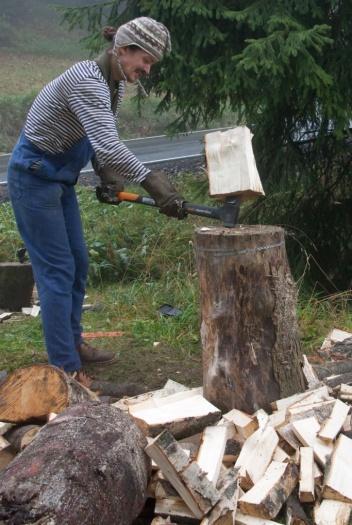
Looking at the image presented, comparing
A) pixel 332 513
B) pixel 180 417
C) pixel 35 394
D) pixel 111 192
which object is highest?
pixel 111 192

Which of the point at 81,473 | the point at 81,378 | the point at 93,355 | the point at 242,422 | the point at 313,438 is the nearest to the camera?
the point at 81,473

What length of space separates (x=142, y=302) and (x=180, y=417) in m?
2.96

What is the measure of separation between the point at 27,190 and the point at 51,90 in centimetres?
57

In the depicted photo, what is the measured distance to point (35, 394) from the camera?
12.1ft

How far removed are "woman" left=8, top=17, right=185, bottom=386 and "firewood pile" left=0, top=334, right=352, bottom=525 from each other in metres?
0.69

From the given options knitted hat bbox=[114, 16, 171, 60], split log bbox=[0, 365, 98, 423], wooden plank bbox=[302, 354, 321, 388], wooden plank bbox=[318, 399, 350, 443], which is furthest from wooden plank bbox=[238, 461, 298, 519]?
knitted hat bbox=[114, 16, 171, 60]

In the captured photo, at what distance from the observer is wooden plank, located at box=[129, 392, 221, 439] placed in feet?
11.7

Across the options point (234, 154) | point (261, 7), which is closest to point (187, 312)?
point (234, 154)

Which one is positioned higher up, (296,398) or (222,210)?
(222,210)

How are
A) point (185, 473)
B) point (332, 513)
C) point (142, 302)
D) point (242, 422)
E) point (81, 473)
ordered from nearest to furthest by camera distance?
point (81, 473), point (185, 473), point (332, 513), point (242, 422), point (142, 302)

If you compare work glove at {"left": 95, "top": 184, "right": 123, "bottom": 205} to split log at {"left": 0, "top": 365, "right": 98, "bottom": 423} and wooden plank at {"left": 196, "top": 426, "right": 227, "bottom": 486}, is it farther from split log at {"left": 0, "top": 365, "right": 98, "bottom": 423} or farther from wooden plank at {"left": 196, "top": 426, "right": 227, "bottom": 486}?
wooden plank at {"left": 196, "top": 426, "right": 227, "bottom": 486}

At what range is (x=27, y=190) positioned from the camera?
4.16m

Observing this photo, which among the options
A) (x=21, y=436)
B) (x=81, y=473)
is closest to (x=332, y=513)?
(x=81, y=473)

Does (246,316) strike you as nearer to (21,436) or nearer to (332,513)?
(332,513)
